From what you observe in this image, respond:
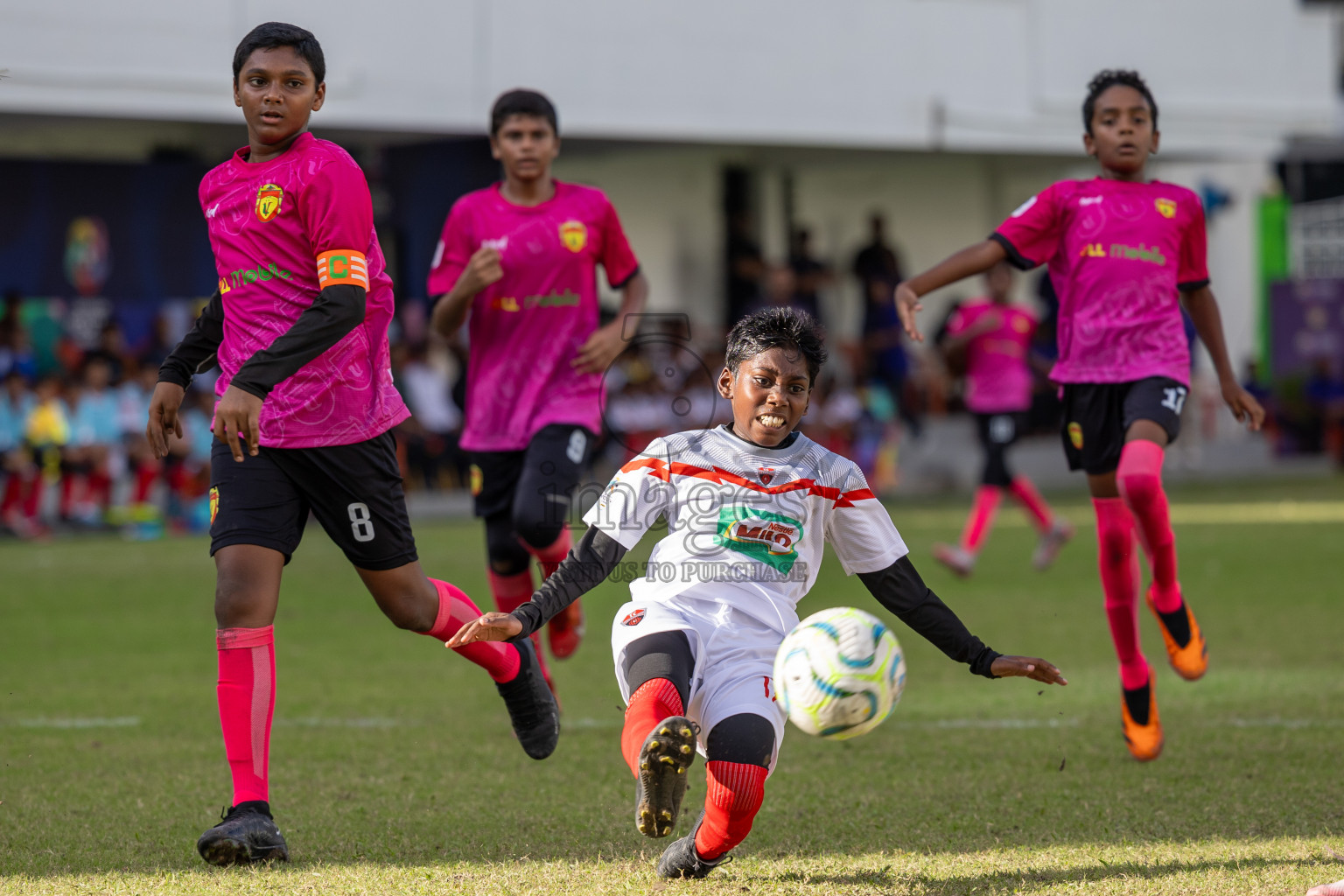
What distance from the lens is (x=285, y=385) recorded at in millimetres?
4488

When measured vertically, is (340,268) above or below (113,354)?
Result: above

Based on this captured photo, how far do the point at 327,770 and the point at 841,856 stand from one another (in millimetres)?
1995

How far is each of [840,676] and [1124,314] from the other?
272 centimetres

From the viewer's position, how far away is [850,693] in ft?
12.1

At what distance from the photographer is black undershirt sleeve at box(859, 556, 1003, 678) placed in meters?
4.05

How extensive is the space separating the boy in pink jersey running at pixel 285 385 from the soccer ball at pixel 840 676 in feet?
4.12

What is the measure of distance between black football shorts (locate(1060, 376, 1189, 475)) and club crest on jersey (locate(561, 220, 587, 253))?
1.98m

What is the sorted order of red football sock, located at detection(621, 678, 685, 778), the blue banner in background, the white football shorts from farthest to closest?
the blue banner in background, the white football shorts, red football sock, located at detection(621, 678, 685, 778)

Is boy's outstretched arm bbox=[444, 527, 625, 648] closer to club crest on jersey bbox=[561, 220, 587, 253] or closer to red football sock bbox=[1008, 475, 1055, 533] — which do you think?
club crest on jersey bbox=[561, 220, 587, 253]

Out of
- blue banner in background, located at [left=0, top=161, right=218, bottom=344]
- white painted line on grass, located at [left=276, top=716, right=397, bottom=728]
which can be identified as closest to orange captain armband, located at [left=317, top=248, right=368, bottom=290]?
white painted line on grass, located at [left=276, top=716, right=397, bottom=728]

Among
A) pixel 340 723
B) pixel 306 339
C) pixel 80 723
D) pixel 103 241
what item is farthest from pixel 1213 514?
pixel 306 339

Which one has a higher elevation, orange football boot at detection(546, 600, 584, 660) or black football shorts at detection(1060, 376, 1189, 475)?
black football shorts at detection(1060, 376, 1189, 475)

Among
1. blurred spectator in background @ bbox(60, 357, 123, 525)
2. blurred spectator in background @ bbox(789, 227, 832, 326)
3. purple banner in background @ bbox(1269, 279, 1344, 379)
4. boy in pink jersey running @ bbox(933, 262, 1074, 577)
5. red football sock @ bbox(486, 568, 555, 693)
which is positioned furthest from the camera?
purple banner in background @ bbox(1269, 279, 1344, 379)

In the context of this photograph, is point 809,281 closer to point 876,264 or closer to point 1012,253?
point 876,264
